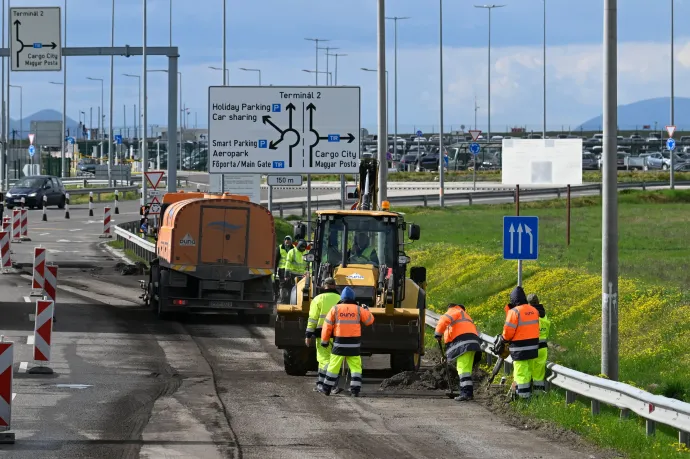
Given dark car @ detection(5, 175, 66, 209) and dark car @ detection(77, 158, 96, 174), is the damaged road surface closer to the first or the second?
dark car @ detection(5, 175, 66, 209)

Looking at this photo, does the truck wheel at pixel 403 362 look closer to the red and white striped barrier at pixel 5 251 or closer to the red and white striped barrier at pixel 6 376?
the red and white striped barrier at pixel 6 376

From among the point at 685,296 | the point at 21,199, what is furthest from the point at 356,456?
the point at 21,199

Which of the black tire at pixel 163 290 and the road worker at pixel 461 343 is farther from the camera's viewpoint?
the black tire at pixel 163 290

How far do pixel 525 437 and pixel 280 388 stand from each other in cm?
446

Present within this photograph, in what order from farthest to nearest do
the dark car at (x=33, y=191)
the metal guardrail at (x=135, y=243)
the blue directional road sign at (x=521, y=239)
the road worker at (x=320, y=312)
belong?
1. the dark car at (x=33, y=191)
2. the metal guardrail at (x=135, y=243)
3. the blue directional road sign at (x=521, y=239)
4. the road worker at (x=320, y=312)

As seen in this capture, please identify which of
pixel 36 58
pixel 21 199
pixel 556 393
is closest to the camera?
pixel 556 393

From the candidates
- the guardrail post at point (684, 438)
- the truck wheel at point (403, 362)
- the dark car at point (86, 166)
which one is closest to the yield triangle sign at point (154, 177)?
the truck wheel at point (403, 362)

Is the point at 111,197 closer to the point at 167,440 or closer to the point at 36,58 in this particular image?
the point at 36,58

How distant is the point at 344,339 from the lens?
16.8 m

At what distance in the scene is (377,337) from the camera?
18.1 metres

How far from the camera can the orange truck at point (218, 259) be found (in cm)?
2583

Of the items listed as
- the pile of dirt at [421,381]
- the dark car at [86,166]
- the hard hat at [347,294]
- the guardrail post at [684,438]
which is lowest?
the pile of dirt at [421,381]

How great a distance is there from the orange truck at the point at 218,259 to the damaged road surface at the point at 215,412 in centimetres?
233

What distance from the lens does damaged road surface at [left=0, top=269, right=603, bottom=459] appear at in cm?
1261
